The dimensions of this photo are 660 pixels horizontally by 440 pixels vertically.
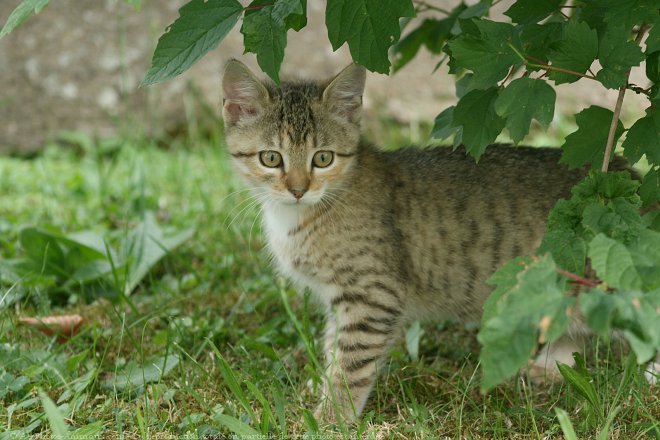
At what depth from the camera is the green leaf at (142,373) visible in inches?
108

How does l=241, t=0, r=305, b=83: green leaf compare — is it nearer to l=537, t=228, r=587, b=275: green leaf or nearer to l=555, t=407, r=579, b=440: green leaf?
l=537, t=228, r=587, b=275: green leaf

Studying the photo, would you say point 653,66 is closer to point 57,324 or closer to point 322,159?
point 322,159

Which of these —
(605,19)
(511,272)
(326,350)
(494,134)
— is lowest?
(326,350)

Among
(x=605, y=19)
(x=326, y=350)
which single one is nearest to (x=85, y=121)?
(x=326, y=350)

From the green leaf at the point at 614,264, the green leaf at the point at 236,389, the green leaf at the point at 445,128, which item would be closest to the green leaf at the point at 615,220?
the green leaf at the point at 614,264

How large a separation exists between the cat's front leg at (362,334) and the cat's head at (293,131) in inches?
17.8

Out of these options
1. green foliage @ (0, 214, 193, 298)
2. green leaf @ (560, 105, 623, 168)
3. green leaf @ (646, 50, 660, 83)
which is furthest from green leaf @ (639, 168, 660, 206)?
green foliage @ (0, 214, 193, 298)

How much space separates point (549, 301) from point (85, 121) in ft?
18.2

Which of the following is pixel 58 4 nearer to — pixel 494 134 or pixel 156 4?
pixel 156 4

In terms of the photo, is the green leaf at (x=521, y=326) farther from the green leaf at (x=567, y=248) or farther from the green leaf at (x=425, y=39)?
the green leaf at (x=425, y=39)

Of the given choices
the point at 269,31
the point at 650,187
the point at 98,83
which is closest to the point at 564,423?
Answer: the point at 650,187

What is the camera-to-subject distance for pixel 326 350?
131 inches

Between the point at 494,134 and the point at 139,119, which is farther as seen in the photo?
the point at 139,119

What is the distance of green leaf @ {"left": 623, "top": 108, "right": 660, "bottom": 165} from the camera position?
7.18 ft
